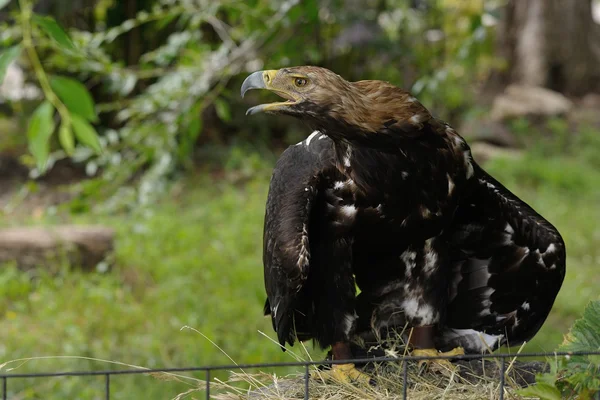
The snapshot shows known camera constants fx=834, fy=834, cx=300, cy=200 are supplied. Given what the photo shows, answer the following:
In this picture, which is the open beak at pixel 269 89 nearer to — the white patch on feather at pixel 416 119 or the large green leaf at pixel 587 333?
the white patch on feather at pixel 416 119

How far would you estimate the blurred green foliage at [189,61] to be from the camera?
3246mm

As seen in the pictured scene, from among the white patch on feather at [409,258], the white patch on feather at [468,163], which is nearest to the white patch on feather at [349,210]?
the white patch on feather at [409,258]

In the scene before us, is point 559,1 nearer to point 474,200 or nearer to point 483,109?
point 483,109

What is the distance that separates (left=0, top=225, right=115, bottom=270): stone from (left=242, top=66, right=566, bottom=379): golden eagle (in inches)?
140

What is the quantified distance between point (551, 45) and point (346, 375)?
9040 millimetres

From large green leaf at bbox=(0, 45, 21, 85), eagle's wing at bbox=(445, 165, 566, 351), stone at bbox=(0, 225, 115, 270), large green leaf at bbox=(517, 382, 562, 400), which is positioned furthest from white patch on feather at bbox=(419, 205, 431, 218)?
stone at bbox=(0, 225, 115, 270)

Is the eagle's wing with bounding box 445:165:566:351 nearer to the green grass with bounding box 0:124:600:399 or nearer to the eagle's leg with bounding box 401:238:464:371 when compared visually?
the eagle's leg with bounding box 401:238:464:371

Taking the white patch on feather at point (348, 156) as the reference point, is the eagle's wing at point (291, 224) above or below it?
below

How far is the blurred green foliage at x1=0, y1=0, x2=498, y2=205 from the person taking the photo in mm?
3246

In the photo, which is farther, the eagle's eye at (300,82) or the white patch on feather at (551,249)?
the white patch on feather at (551,249)

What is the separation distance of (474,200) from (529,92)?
26.4 feet

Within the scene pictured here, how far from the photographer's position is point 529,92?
1035 cm

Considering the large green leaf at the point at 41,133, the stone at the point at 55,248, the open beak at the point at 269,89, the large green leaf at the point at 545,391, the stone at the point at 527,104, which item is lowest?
the stone at the point at 527,104

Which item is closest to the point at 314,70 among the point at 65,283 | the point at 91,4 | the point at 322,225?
the point at 322,225
